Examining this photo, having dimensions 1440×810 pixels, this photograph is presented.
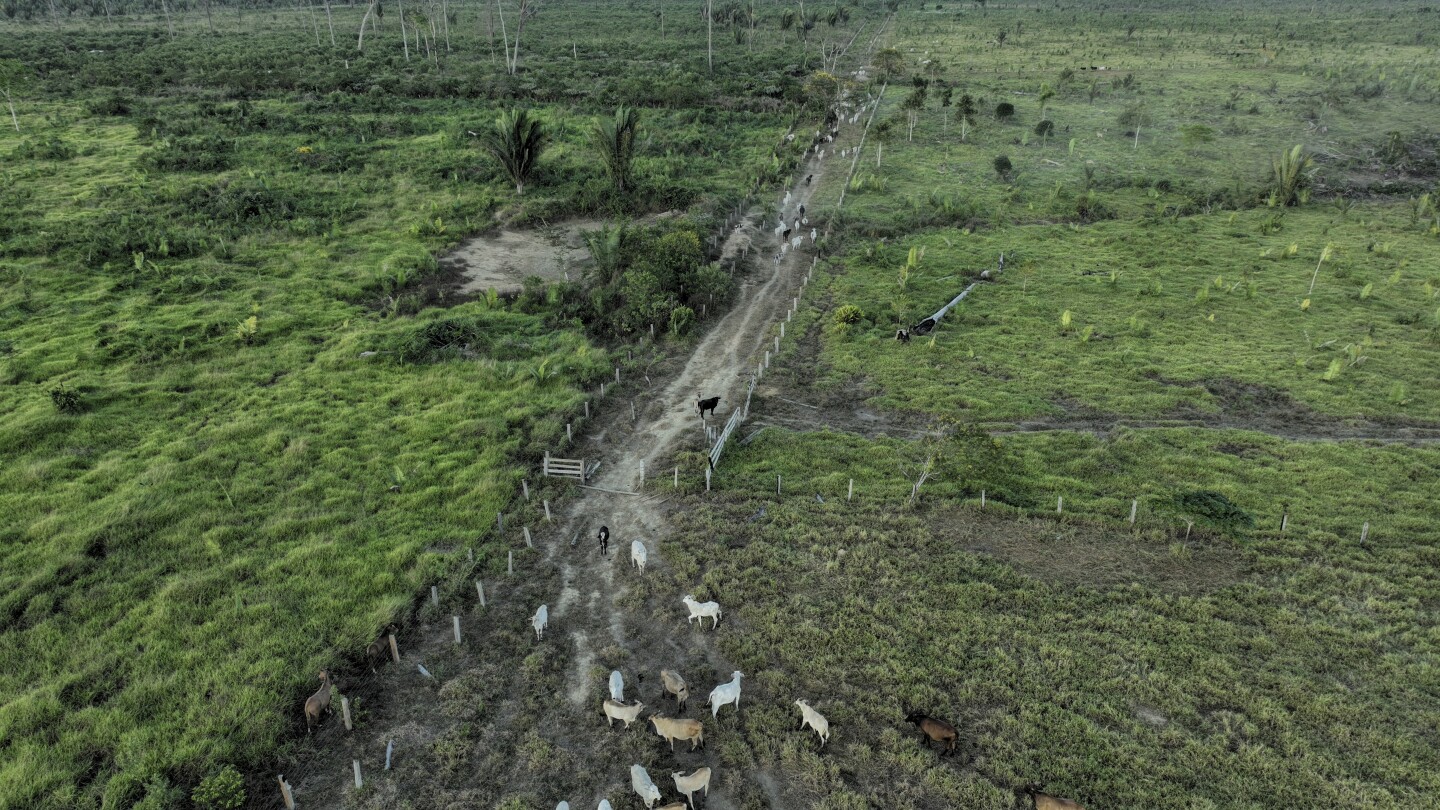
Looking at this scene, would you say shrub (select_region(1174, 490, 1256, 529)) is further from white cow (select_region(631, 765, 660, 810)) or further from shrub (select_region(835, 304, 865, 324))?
white cow (select_region(631, 765, 660, 810))

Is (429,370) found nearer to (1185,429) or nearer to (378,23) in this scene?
(1185,429)

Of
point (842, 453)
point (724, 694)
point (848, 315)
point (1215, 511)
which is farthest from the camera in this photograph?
point (848, 315)

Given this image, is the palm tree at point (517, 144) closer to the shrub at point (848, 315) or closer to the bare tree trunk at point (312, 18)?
the shrub at point (848, 315)

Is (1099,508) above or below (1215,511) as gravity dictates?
below

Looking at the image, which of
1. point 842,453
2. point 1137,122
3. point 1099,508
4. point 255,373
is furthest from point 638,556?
point 1137,122

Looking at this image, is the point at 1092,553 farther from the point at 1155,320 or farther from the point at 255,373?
the point at 255,373

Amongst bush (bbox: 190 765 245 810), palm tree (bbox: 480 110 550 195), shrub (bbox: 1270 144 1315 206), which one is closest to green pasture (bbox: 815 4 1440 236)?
shrub (bbox: 1270 144 1315 206)
